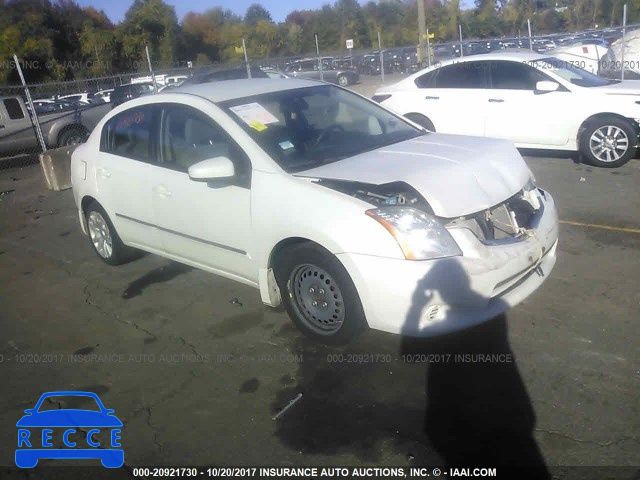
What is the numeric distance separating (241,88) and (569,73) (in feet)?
18.9

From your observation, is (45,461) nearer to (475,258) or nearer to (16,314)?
(16,314)

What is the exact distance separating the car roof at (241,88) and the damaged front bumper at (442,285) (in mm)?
1830

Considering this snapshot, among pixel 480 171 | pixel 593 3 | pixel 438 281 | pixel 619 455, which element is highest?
pixel 593 3

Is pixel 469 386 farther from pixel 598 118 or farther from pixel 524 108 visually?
pixel 524 108

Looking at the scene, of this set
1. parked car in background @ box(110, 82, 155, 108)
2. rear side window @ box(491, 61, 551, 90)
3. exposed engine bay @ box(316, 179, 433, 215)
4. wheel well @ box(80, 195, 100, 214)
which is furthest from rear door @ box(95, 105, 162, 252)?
parked car in background @ box(110, 82, 155, 108)

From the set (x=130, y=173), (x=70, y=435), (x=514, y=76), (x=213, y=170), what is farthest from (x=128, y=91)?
(x=70, y=435)

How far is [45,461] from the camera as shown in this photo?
3.15m

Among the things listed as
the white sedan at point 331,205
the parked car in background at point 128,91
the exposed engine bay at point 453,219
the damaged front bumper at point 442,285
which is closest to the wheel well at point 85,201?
the white sedan at point 331,205

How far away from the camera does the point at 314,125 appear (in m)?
4.54

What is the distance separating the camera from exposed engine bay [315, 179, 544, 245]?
3580mm

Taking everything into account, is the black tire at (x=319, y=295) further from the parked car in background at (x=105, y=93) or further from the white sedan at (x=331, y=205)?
the parked car in background at (x=105, y=93)

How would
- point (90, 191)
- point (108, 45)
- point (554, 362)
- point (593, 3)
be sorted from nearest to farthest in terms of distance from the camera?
1. point (554, 362)
2. point (90, 191)
3. point (108, 45)
4. point (593, 3)

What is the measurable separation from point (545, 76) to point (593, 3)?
5256 cm

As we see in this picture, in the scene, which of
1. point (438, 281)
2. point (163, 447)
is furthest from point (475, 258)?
point (163, 447)
